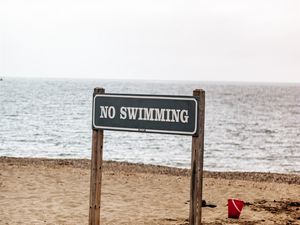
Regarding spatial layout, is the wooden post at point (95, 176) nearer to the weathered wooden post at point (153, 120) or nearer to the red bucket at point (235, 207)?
the weathered wooden post at point (153, 120)

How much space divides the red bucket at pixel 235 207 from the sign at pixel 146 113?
450 centimetres

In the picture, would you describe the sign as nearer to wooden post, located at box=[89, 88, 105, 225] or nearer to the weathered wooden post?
the weathered wooden post

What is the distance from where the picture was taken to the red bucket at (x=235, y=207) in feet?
32.9

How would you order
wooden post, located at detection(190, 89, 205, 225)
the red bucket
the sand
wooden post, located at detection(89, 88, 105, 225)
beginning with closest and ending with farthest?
1. wooden post, located at detection(190, 89, 205, 225)
2. wooden post, located at detection(89, 88, 105, 225)
3. the sand
4. the red bucket

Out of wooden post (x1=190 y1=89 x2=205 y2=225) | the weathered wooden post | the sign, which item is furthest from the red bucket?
the sign

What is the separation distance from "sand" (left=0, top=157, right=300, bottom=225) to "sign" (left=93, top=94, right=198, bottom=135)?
3.61m

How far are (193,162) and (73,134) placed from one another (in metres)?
38.2

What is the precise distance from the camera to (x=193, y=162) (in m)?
5.81

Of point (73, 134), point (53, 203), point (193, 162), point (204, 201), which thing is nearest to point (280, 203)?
point (204, 201)

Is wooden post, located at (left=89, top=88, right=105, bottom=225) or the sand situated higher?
wooden post, located at (left=89, top=88, right=105, bottom=225)

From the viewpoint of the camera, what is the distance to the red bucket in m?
10.0

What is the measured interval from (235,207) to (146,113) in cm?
467

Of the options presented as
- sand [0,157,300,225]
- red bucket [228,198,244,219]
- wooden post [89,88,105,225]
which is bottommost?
sand [0,157,300,225]

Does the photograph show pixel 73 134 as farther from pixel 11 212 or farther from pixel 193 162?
pixel 193 162
